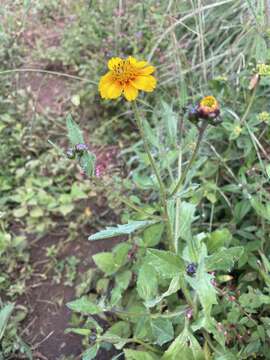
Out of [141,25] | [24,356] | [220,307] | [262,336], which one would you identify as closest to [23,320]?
[24,356]

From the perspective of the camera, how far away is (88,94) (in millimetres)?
1876

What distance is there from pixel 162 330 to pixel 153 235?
0.28 meters

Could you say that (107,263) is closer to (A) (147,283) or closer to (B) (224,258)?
(A) (147,283)

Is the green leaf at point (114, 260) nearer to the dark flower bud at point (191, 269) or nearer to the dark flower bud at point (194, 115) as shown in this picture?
the dark flower bud at point (191, 269)

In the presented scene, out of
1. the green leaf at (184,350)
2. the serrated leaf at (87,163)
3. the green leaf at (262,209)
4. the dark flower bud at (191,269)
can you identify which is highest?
the serrated leaf at (87,163)

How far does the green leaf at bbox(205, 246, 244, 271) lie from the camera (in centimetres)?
81

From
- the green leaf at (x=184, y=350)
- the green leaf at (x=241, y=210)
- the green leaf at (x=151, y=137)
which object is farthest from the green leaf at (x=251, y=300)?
the green leaf at (x=151, y=137)

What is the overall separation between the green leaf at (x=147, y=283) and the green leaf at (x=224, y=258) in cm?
18

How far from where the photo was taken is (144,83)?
0.79m

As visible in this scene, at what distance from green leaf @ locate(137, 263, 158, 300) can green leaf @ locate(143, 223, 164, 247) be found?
192 mm

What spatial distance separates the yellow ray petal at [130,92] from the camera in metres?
0.74

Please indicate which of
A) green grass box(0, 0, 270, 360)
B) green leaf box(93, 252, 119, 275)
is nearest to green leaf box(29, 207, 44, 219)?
green grass box(0, 0, 270, 360)

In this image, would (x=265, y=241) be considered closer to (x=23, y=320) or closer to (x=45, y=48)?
(x=23, y=320)

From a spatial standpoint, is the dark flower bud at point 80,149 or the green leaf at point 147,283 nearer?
the dark flower bud at point 80,149
